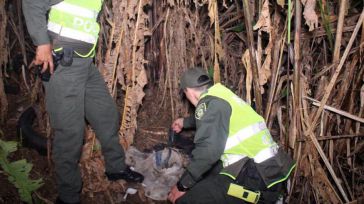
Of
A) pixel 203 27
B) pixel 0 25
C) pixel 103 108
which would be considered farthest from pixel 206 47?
pixel 0 25

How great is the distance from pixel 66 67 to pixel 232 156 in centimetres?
135

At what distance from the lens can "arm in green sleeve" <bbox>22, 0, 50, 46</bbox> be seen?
2.32m

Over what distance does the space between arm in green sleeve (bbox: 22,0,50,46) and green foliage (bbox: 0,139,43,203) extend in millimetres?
767

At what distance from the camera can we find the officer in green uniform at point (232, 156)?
2342 mm

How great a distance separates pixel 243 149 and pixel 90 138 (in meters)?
1.41

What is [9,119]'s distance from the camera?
12.4 feet

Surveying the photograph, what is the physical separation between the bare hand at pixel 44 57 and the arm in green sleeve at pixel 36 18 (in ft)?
0.12

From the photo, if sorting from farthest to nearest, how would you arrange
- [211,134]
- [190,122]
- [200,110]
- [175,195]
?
1. [190,122]
2. [175,195]
3. [200,110]
4. [211,134]

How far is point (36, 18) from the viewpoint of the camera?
7.64ft

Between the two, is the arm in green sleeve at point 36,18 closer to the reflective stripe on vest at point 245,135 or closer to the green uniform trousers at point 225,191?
the reflective stripe on vest at point 245,135

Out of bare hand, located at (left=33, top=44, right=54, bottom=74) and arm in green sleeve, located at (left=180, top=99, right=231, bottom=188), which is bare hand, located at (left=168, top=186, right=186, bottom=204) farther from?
bare hand, located at (left=33, top=44, right=54, bottom=74)

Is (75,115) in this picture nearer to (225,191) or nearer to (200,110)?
(200,110)

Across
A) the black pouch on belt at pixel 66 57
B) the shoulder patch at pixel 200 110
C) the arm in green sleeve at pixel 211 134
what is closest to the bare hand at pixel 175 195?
the arm in green sleeve at pixel 211 134

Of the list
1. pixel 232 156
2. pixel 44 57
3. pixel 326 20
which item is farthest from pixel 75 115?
pixel 326 20
